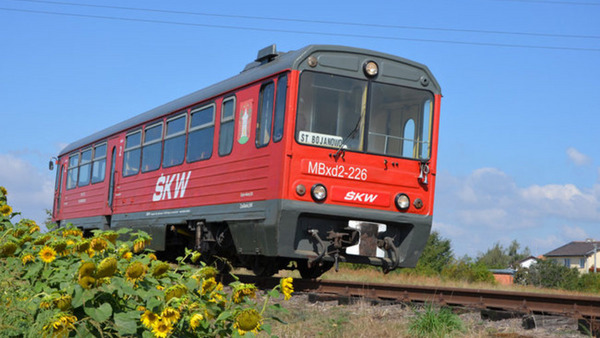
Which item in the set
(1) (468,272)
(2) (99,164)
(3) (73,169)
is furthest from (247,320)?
(1) (468,272)

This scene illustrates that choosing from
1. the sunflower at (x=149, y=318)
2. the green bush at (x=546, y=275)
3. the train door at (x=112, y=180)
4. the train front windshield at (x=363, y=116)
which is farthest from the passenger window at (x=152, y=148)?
the green bush at (x=546, y=275)

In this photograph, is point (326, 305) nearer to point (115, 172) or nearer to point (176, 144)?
point (176, 144)

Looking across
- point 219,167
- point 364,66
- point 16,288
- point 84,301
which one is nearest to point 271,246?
point 219,167

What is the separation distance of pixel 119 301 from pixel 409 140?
7.04 meters

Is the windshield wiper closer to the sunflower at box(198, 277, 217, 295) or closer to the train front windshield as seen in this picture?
the train front windshield

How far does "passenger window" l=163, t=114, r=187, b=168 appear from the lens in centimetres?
1229

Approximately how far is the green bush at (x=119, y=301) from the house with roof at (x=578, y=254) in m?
77.3

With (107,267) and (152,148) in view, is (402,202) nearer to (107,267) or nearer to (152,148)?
(152,148)

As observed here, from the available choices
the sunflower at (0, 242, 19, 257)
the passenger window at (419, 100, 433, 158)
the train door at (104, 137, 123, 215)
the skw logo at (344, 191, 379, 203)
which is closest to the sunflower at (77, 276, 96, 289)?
the sunflower at (0, 242, 19, 257)

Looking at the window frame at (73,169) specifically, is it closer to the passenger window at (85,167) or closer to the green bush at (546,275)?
the passenger window at (85,167)

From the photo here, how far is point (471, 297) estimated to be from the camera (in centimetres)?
993

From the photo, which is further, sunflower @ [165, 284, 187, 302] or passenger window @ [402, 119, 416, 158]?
passenger window @ [402, 119, 416, 158]

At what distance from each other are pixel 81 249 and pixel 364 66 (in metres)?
6.57

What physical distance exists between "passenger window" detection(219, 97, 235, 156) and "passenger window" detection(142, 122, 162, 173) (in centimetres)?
245
